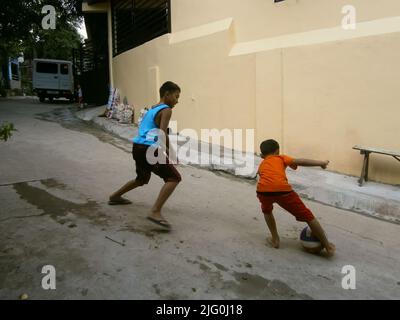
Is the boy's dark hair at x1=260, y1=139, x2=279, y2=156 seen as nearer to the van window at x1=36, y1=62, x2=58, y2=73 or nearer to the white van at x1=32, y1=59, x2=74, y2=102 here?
the white van at x1=32, y1=59, x2=74, y2=102

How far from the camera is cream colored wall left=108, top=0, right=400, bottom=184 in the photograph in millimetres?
5398

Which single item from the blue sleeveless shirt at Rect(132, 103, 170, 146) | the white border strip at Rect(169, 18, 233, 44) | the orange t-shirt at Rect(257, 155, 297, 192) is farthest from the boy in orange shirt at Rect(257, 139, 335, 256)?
the white border strip at Rect(169, 18, 233, 44)

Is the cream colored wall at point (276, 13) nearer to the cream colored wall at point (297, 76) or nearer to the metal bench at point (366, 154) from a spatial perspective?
the cream colored wall at point (297, 76)

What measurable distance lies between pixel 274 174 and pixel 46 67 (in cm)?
2194

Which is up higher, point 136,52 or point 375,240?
point 136,52

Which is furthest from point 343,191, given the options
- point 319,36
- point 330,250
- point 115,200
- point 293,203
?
point 115,200

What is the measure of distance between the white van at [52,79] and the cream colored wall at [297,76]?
14944mm

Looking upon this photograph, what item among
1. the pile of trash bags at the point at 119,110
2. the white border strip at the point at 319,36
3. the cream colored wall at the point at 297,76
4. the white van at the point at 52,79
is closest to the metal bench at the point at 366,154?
the cream colored wall at the point at 297,76

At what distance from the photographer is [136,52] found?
38.0 feet

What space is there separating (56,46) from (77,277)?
116 ft

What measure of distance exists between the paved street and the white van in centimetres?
1759

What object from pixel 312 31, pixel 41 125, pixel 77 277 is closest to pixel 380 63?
pixel 312 31
